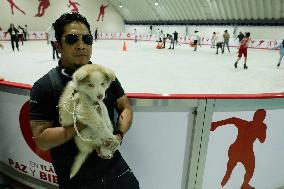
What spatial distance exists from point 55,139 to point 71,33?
59 centimetres

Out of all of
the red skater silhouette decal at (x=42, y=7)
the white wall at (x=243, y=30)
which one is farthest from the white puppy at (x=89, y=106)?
the red skater silhouette decal at (x=42, y=7)

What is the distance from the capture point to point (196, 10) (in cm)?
3095

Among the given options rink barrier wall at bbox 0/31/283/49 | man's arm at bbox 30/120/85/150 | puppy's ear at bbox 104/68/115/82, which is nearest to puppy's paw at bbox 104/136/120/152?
man's arm at bbox 30/120/85/150

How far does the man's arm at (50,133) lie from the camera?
132 cm

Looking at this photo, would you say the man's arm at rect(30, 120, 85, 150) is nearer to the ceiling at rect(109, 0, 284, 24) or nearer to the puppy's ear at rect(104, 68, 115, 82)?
the puppy's ear at rect(104, 68, 115, 82)

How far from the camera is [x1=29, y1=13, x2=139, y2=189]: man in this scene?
137 centimetres

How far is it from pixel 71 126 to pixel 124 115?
Result: 1.52 feet

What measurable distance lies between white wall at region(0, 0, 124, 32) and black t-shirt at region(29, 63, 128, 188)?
29.1 metres

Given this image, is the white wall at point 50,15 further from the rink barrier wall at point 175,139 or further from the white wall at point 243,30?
the rink barrier wall at point 175,139

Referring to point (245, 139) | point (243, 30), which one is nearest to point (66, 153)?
point (245, 139)

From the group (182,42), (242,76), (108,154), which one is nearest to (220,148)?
(108,154)

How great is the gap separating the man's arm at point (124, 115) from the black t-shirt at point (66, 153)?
0.08m

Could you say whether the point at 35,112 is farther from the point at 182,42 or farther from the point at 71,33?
the point at 182,42

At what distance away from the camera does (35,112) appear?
4.51 feet
